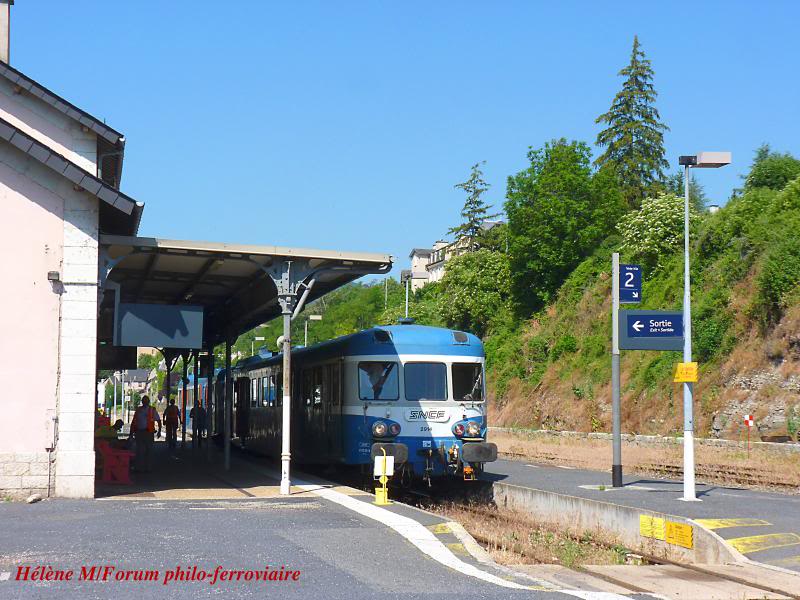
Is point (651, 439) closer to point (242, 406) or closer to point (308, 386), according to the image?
point (242, 406)

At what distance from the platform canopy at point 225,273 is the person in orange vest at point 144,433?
208 centimetres

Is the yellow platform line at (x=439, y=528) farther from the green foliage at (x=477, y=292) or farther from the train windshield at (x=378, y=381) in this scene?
the green foliage at (x=477, y=292)

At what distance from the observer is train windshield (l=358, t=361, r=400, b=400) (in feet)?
58.6

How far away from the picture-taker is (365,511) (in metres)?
13.9

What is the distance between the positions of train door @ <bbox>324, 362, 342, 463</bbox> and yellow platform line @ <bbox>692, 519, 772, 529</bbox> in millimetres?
7204

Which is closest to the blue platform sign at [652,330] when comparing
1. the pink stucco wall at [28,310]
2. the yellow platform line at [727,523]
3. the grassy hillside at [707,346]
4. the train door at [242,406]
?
the yellow platform line at [727,523]

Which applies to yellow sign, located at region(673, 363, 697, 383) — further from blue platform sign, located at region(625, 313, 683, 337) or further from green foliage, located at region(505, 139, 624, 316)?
green foliage, located at region(505, 139, 624, 316)

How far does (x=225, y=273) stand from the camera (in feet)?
66.3

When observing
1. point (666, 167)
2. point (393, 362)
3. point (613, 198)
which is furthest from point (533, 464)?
point (666, 167)

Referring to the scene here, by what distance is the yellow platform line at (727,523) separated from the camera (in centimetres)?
1327

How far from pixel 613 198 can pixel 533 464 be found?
103 ft

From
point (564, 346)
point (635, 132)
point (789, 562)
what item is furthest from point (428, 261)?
point (789, 562)

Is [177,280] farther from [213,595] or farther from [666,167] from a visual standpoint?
[666,167]

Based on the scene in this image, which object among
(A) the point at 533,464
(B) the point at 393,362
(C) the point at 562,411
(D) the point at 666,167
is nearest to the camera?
(B) the point at 393,362
